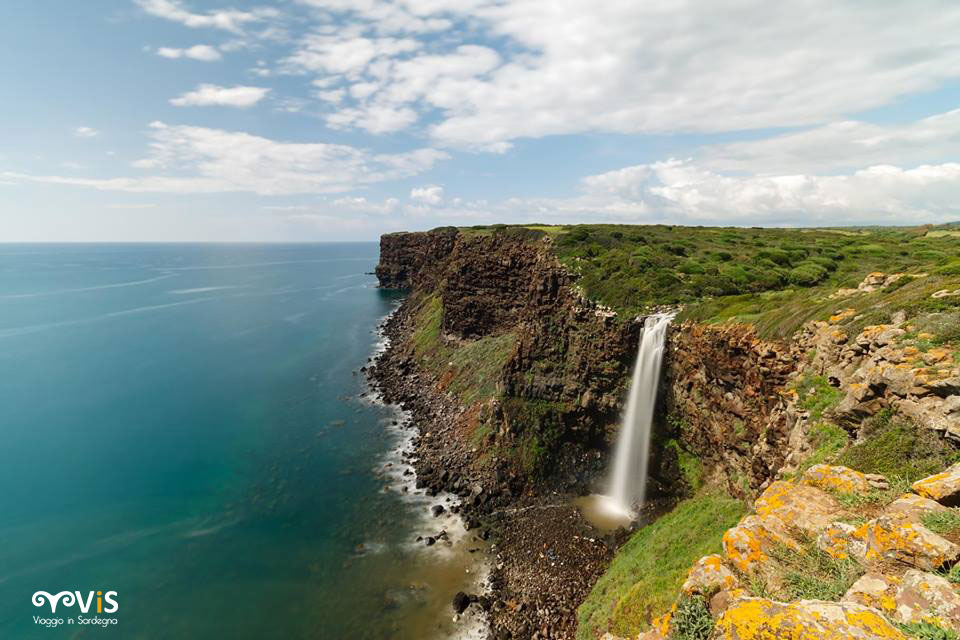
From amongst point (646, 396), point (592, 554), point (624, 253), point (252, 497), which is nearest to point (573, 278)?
point (624, 253)

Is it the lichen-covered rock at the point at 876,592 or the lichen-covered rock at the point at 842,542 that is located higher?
the lichen-covered rock at the point at 876,592

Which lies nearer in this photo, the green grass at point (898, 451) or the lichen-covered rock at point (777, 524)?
the lichen-covered rock at point (777, 524)

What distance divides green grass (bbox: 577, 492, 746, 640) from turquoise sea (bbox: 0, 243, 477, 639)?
365 inches

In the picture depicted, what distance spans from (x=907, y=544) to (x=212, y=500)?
46701mm

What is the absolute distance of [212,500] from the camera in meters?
38.4

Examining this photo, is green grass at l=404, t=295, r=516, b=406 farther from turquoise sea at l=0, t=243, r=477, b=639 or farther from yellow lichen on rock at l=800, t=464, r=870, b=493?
yellow lichen on rock at l=800, t=464, r=870, b=493

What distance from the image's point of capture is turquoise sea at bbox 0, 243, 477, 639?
1062 inches

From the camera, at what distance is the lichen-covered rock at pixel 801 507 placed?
9.13m

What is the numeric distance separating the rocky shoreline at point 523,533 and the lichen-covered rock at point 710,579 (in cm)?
1834

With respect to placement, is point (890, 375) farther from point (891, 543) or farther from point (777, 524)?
point (891, 543)

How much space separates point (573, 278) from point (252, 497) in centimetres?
3914

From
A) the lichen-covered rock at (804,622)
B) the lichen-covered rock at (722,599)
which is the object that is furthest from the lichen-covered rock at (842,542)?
the lichen-covered rock at (804,622)

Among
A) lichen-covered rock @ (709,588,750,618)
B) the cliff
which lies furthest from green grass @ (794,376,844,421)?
lichen-covered rock @ (709,588,750,618)

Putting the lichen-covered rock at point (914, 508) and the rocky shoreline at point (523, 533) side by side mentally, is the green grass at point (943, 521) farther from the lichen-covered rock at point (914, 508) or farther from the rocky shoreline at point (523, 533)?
the rocky shoreline at point (523, 533)
